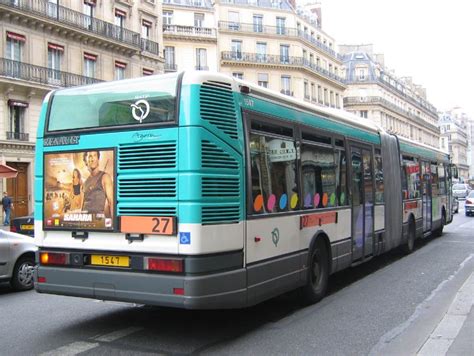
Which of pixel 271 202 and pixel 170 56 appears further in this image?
pixel 170 56

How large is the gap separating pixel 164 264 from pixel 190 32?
171 feet

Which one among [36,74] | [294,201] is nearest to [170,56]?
[36,74]

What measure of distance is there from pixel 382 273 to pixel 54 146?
6.82 metres

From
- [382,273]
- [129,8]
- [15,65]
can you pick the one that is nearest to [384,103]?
[129,8]

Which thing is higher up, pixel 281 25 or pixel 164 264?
pixel 281 25

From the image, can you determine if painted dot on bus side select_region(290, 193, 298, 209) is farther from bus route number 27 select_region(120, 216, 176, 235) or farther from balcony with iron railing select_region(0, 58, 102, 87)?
balcony with iron railing select_region(0, 58, 102, 87)

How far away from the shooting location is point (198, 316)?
6906 millimetres

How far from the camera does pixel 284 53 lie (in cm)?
6222

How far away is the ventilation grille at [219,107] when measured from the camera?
18.2 feet

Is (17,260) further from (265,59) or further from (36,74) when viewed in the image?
(265,59)

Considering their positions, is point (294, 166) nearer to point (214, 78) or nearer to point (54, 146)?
point (214, 78)

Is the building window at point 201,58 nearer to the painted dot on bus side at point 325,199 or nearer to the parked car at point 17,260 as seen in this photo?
the parked car at point 17,260

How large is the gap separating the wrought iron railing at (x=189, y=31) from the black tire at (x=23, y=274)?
47349 millimetres

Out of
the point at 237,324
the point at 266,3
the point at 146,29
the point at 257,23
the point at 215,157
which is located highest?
the point at 266,3
